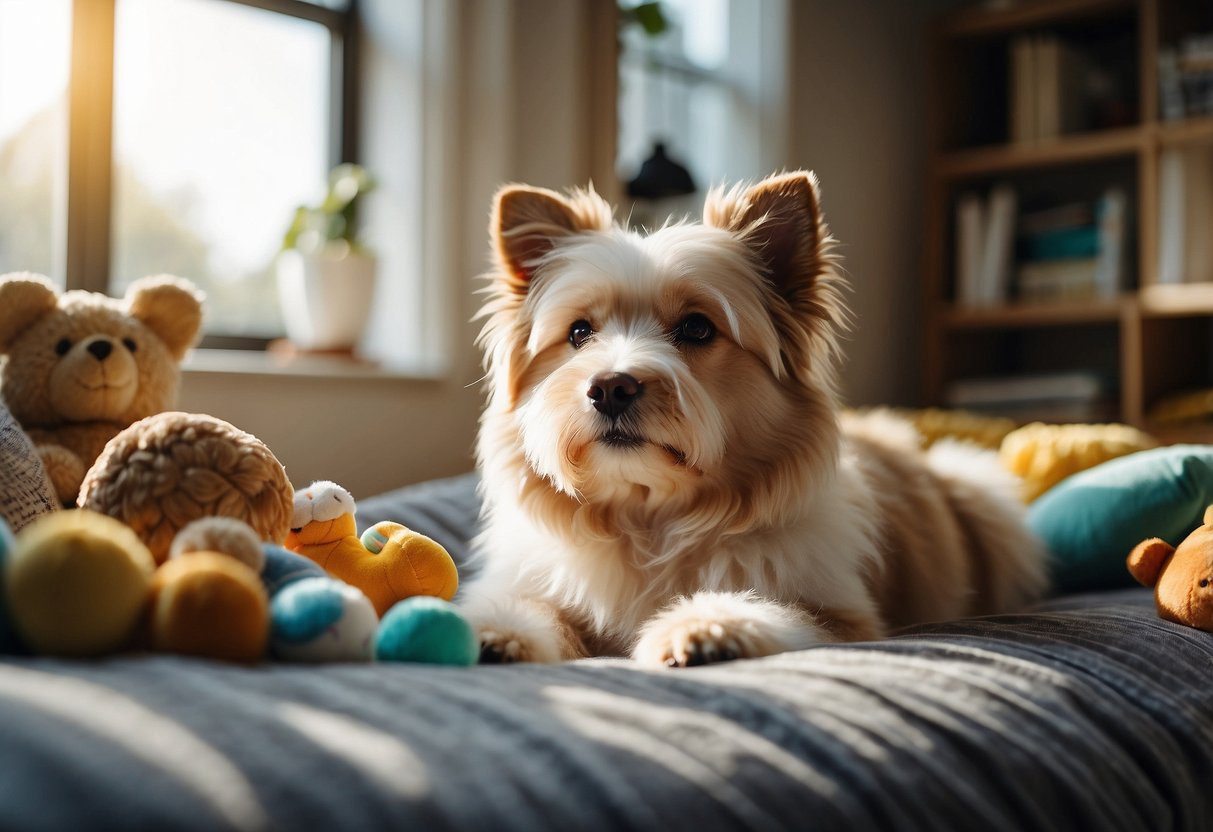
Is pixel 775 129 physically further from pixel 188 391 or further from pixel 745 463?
pixel 745 463

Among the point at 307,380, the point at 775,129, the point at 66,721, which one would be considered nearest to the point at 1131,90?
the point at 775,129

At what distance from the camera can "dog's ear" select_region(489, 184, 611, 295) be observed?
1.81 m

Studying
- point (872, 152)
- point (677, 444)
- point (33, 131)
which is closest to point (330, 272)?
point (33, 131)

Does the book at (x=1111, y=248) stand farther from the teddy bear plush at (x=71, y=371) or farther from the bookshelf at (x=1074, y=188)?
the teddy bear plush at (x=71, y=371)

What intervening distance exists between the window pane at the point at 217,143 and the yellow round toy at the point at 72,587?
7.60ft

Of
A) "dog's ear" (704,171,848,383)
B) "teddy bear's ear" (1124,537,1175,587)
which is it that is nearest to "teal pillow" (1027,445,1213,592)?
"teddy bear's ear" (1124,537,1175,587)

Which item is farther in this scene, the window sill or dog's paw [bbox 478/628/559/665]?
the window sill

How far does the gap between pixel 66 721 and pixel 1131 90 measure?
4922 millimetres

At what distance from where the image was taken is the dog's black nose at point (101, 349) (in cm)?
163

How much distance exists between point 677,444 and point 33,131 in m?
2.22

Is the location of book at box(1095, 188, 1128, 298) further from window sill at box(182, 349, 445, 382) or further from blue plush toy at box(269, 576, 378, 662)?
blue plush toy at box(269, 576, 378, 662)

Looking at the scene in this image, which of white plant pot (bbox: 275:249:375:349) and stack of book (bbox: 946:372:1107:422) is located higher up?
white plant pot (bbox: 275:249:375:349)

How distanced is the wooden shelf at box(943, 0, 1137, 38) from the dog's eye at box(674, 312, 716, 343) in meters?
3.23

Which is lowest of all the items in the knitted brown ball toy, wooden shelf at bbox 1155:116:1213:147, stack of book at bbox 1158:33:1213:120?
the knitted brown ball toy
